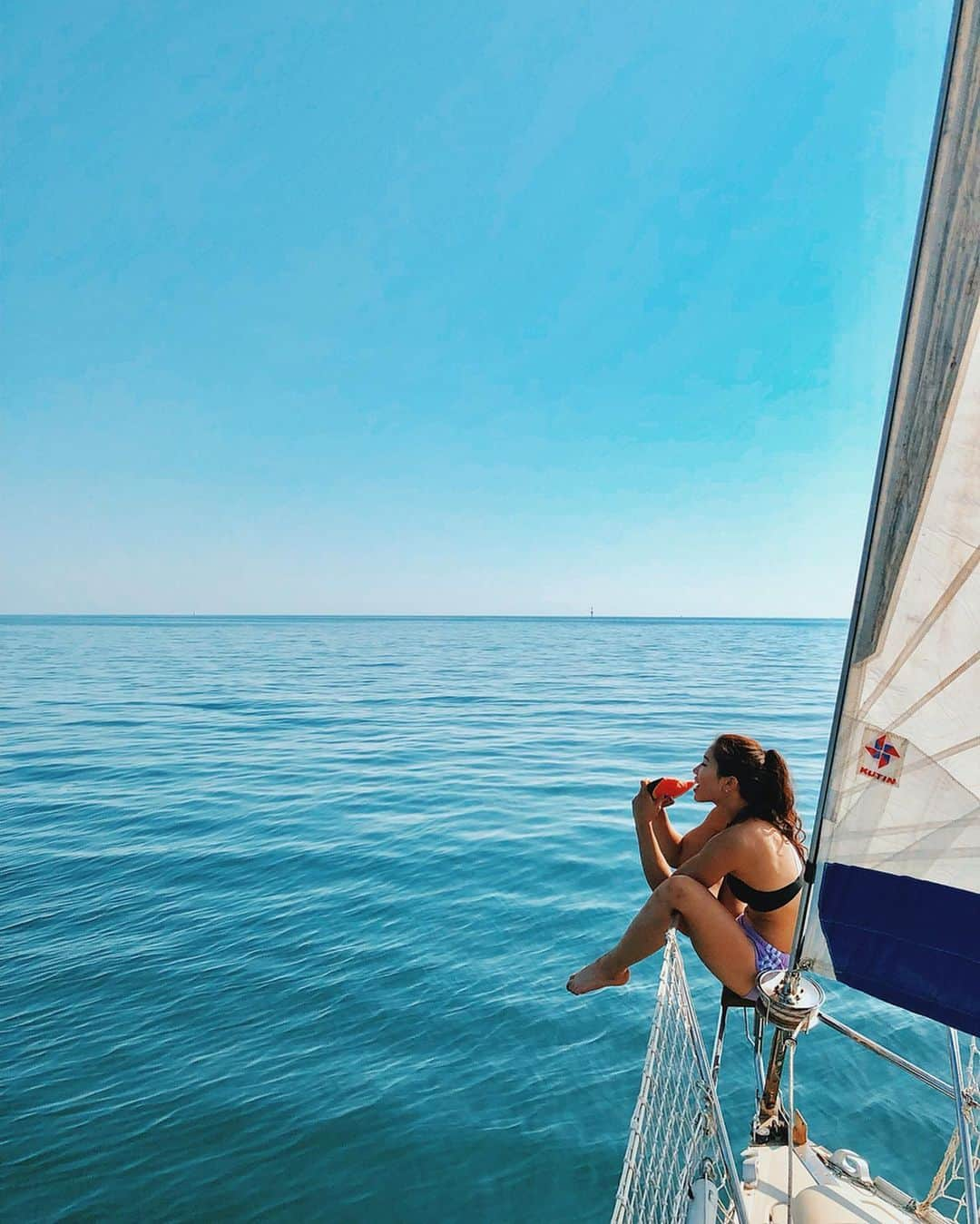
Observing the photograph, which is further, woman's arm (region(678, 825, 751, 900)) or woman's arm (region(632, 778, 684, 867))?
woman's arm (region(632, 778, 684, 867))

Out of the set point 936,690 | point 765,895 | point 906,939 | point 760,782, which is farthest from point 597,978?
point 936,690

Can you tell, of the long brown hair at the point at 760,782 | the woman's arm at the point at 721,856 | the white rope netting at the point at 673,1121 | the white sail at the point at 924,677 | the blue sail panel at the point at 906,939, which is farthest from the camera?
the long brown hair at the point at 760,782

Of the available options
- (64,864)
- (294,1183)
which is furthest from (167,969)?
(64,864)

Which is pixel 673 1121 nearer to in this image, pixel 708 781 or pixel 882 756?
pixel 708 781

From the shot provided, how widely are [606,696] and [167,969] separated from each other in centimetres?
2093

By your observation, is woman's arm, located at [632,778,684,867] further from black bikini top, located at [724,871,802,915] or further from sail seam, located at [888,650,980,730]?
sail seam, located at [888,650,980,730]

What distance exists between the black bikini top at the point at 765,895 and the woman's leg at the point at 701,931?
219 mm

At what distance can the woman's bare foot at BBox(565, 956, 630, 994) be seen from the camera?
3689mm

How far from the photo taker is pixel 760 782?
3730mm

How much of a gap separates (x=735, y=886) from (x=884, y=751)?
157 centimetres

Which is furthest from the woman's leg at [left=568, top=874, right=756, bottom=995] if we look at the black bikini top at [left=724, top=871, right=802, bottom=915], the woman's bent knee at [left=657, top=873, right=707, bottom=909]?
the black bikini top at [left=724, top=871, right=802, bottom=915]

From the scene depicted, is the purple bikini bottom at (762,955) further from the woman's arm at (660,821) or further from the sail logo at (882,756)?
the sail logo at (882,756)

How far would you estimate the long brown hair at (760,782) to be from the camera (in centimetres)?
367

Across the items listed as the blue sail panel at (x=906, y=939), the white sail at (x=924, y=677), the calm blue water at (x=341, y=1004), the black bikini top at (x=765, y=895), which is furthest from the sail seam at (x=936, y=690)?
the calm blue water at (x=341, y=1004)
